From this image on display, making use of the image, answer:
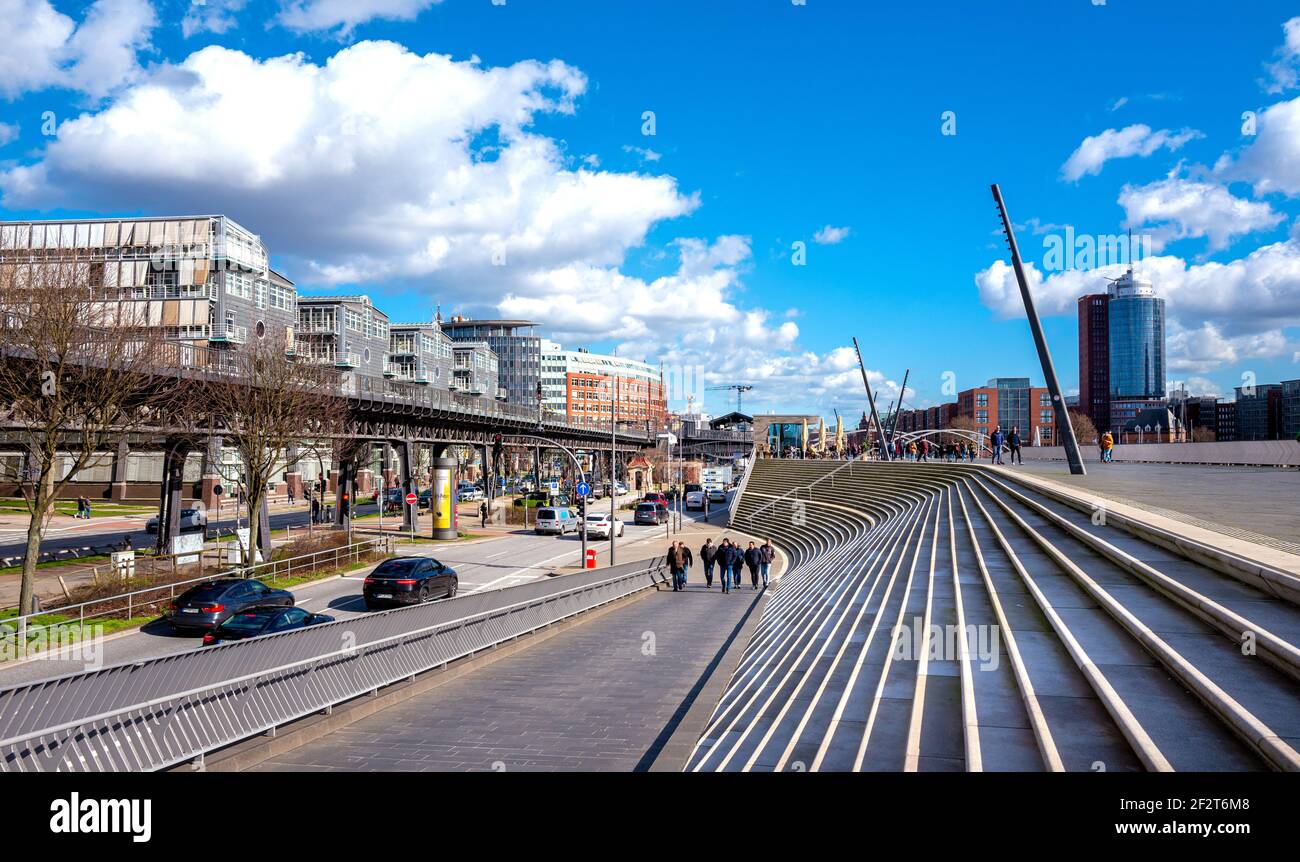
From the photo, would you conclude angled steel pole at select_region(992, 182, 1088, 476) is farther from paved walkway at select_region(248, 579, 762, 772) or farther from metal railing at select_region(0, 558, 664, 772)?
metal railing at select_region(0, 558, 664, 772)

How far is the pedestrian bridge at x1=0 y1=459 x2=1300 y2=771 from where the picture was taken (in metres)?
6.25

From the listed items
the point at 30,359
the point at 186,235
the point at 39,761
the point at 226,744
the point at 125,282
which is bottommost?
the point at 226,744

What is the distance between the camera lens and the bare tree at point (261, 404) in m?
30.0

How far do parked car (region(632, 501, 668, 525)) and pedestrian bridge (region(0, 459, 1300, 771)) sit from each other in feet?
126

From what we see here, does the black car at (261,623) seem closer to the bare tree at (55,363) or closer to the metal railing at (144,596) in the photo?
the metal railing at (144,596)

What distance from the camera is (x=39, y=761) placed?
7266 millimetres

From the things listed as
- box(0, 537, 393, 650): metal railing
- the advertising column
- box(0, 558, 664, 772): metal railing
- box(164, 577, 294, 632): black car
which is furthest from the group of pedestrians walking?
the advertising column

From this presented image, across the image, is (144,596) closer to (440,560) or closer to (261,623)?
(261,623)

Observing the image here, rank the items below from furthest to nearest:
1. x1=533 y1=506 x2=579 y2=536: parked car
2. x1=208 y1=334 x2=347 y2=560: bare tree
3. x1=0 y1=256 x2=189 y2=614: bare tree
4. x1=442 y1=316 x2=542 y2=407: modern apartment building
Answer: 1. x1=442 y1=316 x2=542 y2=407: modern apartment building
2. x1=533 y1=506 x2=579 y2=536: parked car
3. x1=208 y1=334 x2=347 y2=560: bare tree
4. x1=0 y1=256 x2=189 y2=614: bare tree

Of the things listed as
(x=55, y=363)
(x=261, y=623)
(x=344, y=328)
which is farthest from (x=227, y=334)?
(x=261, y=623)

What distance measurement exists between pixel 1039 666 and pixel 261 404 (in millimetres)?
29814
